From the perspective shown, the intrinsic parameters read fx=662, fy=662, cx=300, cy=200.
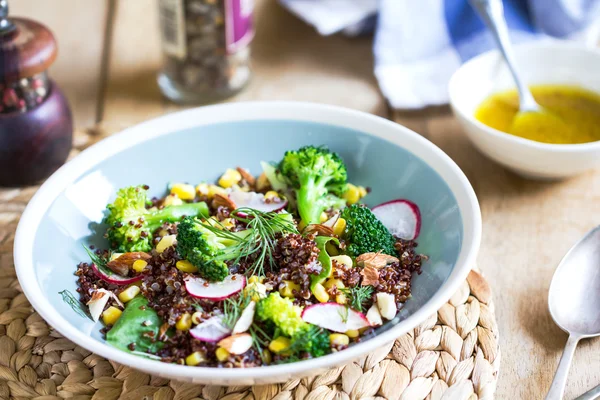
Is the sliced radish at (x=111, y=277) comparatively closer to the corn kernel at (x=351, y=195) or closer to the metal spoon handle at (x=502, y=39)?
the corn kernel at (x=351, y=195)

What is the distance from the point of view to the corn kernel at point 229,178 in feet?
8.53

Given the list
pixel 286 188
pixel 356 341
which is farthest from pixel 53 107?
pixel 356 341

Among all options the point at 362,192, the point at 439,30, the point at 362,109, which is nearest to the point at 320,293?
the point at 362,192

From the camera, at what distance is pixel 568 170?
280 cm

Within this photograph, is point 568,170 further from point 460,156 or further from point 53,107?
point 53,107

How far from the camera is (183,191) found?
8.30 ft

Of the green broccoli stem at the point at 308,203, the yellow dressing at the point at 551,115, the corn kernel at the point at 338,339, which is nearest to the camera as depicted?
the corn kernel at the point at 338,339

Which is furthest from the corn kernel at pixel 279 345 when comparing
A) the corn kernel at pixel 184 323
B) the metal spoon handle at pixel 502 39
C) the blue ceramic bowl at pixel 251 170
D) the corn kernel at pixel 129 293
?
the metal spoon handle at pixel 502 39

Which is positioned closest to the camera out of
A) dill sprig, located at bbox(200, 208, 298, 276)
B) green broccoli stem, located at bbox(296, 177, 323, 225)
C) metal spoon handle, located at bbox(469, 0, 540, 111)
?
dill sprig, located at bbox(200, 208, 298, 276)

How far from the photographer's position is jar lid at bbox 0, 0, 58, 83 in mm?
2619

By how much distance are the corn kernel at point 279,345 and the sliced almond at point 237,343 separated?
0.06 meters

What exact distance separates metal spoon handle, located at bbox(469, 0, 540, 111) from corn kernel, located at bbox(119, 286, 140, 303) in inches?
77.4

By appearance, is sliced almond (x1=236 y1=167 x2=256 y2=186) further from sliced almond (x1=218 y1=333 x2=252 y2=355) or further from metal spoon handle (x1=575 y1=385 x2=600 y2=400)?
metal spoon handle (x1=575 y1=385 x2=600 y2=400)

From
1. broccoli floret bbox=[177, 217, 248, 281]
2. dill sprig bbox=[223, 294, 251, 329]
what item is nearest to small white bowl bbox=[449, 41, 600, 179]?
broccoli floret bbox=[177, 217, 248, 281]
